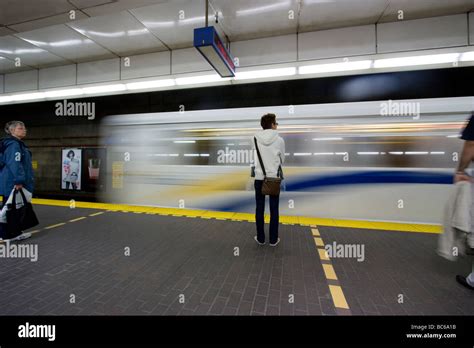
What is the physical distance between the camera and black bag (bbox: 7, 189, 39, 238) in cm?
332

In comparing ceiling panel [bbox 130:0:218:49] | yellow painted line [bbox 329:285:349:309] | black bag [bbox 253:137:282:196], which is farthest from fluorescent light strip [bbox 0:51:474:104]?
yellow painted line [bbox 329:285:349:309]

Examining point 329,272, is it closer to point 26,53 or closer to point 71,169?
point 26,53

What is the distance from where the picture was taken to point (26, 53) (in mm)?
6051

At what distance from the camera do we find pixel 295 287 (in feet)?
7.64

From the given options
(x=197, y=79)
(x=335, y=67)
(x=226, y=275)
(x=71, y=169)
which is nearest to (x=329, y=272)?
(x=226, y=275)

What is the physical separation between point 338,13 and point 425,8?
1684 millimetres

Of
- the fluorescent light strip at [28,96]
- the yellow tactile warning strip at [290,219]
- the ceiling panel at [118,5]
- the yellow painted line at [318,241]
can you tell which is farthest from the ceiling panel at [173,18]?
the fluorescent light strip at [28,96]

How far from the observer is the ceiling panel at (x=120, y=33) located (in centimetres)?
464

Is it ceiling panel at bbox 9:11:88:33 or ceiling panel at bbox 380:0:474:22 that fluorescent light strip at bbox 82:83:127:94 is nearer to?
ceiling panel at bbox 9:11:88:33

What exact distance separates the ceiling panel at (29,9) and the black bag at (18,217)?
306 centimetres

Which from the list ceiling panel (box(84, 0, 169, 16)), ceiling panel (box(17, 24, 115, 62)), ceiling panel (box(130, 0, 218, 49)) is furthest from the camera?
ceiling panel (box(17, 24, 115, 62))

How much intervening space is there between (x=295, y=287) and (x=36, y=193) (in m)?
10.9

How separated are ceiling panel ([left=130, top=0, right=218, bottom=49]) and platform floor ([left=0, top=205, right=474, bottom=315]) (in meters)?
4.49
